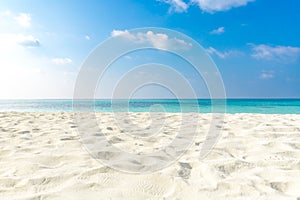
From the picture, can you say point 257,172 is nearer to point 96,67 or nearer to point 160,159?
point 160,159

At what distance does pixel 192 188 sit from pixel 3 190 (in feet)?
4.13

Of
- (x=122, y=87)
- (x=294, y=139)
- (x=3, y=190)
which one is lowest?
(x=3, y=190)

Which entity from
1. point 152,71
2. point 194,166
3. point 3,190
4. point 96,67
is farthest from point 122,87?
point 3,190

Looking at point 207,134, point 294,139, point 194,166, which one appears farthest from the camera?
point 207,134

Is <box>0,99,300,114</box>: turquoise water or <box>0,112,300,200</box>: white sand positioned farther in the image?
<box>0,99,300,114</box>: turquoise water

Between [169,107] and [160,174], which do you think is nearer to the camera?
[160,174]

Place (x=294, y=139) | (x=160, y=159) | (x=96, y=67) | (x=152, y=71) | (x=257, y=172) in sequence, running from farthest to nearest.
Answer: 1. (x=152, y=71)
2. (x=96, y=67)
3. (x=294, y=139)
4. (x=160, y=159)
5. (x=257, y=172)

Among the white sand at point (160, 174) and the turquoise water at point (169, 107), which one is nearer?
the white sand at point (160, 174)

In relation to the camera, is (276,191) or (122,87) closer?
(276,191)

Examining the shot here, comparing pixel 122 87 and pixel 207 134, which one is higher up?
pixel 122 87

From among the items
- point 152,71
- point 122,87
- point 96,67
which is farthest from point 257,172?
point 122,87

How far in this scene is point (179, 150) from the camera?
2.91 meters

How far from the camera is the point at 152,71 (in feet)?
20.8

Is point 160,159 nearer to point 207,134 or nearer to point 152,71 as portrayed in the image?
point 207,134
